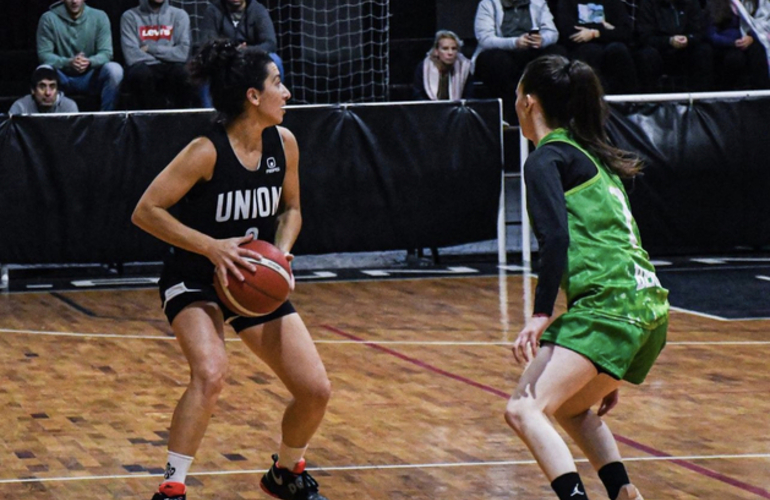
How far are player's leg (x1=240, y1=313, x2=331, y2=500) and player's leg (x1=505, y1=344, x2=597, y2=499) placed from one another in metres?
1.07

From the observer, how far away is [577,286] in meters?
4.06

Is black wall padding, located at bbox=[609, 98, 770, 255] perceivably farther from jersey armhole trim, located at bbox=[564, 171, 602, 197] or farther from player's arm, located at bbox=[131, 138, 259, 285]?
jersey armhole trim, located at bbox=[564, 171, 602, 197]

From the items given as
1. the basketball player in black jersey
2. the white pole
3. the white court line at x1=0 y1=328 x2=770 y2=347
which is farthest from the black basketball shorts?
the white pole

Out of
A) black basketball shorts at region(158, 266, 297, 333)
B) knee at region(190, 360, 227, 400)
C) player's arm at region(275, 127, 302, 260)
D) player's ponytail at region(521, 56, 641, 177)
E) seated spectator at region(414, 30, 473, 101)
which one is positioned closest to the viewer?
player's ponytail at region(521, 56, 641, 177)

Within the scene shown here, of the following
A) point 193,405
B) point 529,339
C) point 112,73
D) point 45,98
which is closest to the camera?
point 529,339

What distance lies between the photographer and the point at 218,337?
15.5ft

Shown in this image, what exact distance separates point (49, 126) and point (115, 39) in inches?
124

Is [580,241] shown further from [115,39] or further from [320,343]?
[115,39]

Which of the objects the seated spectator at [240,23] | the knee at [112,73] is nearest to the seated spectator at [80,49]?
the knee at [112,73]

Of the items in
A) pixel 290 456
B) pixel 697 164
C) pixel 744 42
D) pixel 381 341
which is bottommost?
pixel 381 341

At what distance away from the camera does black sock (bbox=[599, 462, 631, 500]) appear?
4.16m

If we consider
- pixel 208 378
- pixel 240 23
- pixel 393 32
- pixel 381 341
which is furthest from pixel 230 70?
pixel 393 32

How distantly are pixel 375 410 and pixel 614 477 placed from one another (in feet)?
8.28

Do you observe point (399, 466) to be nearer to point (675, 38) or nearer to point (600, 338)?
point (600, 338)
